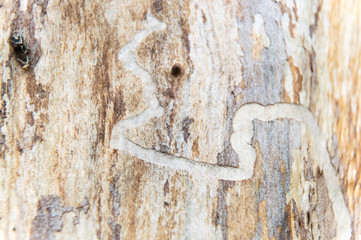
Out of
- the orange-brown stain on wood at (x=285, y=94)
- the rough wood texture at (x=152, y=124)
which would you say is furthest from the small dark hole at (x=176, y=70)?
the orange-brown stain on wood at (x=285, y=94)

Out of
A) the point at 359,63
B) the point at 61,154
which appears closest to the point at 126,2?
the point at 61,154

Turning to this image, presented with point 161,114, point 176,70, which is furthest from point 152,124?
point 176,70

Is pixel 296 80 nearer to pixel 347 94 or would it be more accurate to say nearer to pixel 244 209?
pixel 347 94

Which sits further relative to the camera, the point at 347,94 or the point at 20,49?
the point at 347,94

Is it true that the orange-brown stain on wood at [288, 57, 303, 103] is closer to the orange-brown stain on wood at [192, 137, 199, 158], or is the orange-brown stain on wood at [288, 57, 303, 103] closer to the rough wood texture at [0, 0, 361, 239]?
the rough wood texture at [0, 0, 361, 239]

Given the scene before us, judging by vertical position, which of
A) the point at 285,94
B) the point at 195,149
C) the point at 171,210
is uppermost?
the point at 285,94

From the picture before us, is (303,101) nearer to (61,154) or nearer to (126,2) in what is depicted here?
(126,2)

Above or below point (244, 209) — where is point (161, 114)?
above
